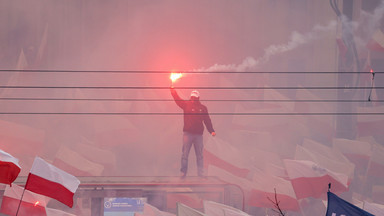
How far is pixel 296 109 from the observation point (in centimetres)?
1537

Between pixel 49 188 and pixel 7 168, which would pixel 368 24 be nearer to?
pixel 49 188

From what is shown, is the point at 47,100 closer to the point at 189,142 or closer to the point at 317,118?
the point at 189,142

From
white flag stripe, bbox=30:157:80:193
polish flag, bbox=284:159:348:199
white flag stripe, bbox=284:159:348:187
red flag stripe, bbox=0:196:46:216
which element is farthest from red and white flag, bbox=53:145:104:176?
white flag stripe, bbox=30:157:80:193

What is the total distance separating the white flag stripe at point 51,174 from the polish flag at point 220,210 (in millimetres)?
2304

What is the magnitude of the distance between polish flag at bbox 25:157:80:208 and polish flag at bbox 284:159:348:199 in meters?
6.17

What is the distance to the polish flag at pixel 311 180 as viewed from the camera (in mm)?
13023

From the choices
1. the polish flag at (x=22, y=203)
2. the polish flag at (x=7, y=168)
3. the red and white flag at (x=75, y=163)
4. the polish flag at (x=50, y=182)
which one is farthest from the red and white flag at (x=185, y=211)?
the red and white flag at (x=75, y=163)

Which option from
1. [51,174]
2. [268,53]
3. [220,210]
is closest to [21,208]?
[51,174]

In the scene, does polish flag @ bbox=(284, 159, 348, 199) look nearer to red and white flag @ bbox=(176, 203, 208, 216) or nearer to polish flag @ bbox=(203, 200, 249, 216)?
polish flag @ bbox=(203, 200, 249, 216)

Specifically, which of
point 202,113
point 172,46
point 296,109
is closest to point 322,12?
point 296,109

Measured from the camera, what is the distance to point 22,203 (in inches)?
400

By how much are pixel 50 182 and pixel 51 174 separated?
0.42 feet

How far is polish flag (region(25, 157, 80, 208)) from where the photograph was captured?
28.7 feet

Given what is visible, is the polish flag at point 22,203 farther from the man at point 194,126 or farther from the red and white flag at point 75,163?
the red and white flag at point 75,163
